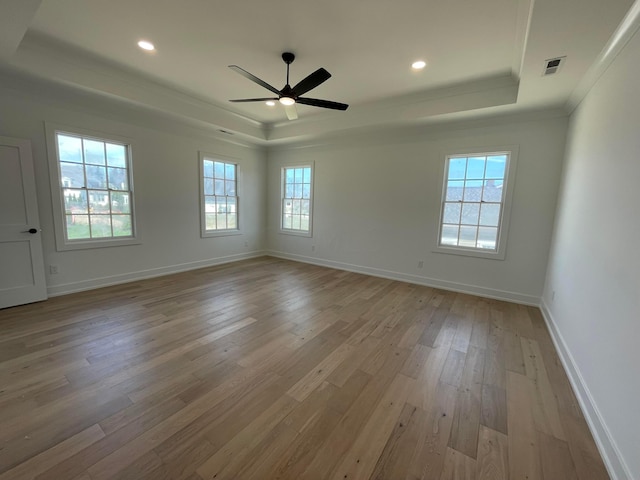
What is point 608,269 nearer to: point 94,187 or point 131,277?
point 131,277

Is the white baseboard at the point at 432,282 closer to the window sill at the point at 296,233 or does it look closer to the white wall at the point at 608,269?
the window sill at the point at 296,233

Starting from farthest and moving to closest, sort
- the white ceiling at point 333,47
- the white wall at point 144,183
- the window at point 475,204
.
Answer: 1. the window at point 475,204
2. the white wall at point 144,183
3. the white ceiling at point 333,47

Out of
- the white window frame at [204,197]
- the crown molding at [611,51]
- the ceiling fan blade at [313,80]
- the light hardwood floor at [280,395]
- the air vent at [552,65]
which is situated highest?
Answer: the air vent at [552,65]

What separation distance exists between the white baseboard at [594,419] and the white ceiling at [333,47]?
259cm

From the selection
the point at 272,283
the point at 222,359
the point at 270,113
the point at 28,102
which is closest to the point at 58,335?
the point at 222,359

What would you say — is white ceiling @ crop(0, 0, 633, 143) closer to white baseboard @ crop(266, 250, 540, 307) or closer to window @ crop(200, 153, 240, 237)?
window @ crop(200, 153, 240, 237)

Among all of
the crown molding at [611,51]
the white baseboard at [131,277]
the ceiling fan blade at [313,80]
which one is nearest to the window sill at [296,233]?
the white baseboard at [131,277]

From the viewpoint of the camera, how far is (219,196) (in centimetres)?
580

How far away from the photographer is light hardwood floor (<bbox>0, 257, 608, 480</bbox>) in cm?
147

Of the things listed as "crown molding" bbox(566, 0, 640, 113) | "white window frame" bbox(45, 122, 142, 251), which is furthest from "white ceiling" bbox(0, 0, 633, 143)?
"white window frame" bbox(45, 122, 142, 251)

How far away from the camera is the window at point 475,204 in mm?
4098

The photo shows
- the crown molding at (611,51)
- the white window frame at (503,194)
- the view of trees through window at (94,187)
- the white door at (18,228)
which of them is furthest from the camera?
the white window frame at (503,194)

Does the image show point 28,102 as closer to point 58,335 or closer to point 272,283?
point 58,335

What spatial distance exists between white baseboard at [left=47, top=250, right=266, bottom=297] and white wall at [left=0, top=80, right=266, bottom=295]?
11 mm
